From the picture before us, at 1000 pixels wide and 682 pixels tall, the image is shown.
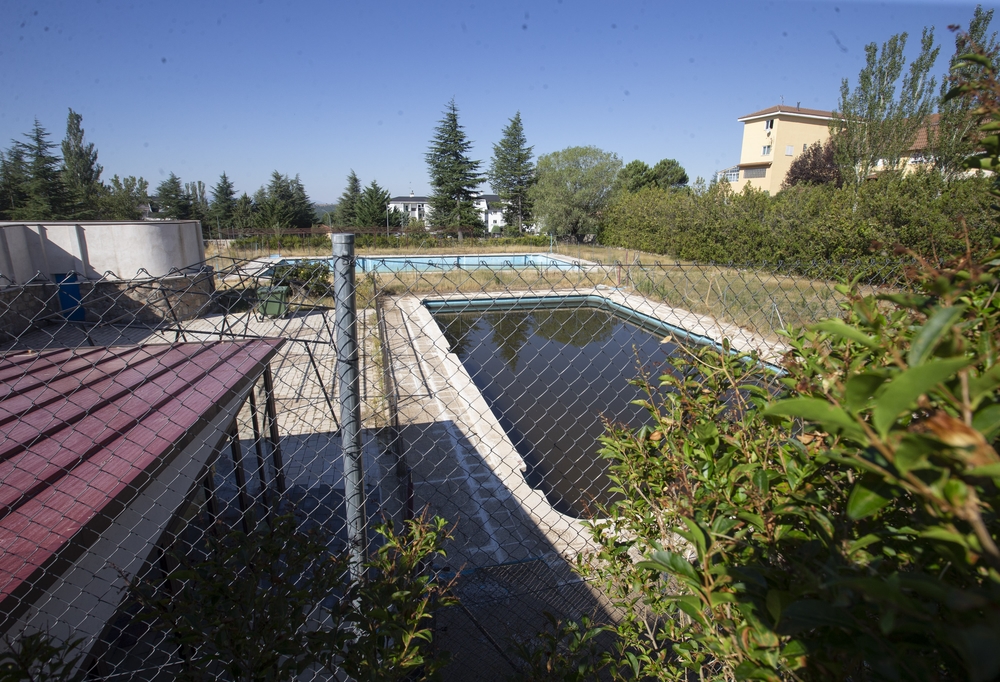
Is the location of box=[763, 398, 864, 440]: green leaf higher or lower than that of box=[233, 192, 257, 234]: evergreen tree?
lower

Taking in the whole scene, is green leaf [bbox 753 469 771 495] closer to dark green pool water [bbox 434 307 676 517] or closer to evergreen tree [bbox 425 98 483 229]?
dark green pool water [bbox 434 307 676 517]

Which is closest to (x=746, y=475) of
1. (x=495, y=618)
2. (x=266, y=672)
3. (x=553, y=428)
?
(x=266, y=672)

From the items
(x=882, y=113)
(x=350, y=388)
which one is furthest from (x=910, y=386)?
(x=882, y=113)

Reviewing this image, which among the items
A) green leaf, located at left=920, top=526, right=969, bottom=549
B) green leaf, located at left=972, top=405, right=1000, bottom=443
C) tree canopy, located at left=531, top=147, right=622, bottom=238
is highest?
tree canopy, located at left=531, top=147, right=622, bottom=238

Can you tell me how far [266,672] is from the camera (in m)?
0.88

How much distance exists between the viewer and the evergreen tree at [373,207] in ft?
109

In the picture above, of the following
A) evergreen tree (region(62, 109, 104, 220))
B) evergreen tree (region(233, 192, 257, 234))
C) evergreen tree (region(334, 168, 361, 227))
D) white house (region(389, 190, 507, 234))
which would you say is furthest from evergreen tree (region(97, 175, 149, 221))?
white house (region(389, 190, 507, 234))

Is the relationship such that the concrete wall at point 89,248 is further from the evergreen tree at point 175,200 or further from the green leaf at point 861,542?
the evergreen tree at point 175,200

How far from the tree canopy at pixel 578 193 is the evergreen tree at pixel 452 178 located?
6.27m

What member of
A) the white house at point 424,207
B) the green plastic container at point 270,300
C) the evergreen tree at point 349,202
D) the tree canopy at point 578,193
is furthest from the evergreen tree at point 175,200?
the green plastic container at point 270,300

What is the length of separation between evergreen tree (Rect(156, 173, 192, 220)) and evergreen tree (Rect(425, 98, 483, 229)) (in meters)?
16.0

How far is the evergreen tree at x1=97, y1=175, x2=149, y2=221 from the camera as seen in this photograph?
2819cm

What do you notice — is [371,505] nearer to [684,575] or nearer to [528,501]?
[528,501]

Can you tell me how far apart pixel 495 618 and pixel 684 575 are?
1687mm
